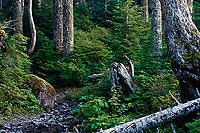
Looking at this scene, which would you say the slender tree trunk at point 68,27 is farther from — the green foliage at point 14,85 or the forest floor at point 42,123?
the forest floor at point 42,123

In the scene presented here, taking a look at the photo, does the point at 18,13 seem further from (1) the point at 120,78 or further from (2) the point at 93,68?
(1) the point at 120,78

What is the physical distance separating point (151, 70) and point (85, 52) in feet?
17.4

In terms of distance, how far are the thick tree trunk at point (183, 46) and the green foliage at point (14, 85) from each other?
5.70 meters

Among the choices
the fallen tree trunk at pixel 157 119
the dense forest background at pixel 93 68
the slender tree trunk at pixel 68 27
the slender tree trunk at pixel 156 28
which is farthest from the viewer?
the slender tree trunk at pixel 68 27

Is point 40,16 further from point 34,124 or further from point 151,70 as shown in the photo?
point 34,124

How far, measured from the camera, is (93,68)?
15.8m

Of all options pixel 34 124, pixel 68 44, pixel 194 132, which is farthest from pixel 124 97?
pixel 68 44

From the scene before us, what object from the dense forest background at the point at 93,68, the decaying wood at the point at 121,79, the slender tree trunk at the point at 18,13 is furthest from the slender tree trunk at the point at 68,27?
the decaying wood at the point at 121,79

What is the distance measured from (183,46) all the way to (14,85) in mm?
6181

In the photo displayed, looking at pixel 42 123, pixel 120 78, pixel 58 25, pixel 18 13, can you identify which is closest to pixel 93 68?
pixel 58 25

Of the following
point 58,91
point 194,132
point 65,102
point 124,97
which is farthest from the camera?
point 58,91

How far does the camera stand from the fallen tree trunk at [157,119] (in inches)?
200

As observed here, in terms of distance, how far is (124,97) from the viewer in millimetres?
9016

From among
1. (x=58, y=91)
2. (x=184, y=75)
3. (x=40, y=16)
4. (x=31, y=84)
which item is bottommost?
(x=58, y=91)
